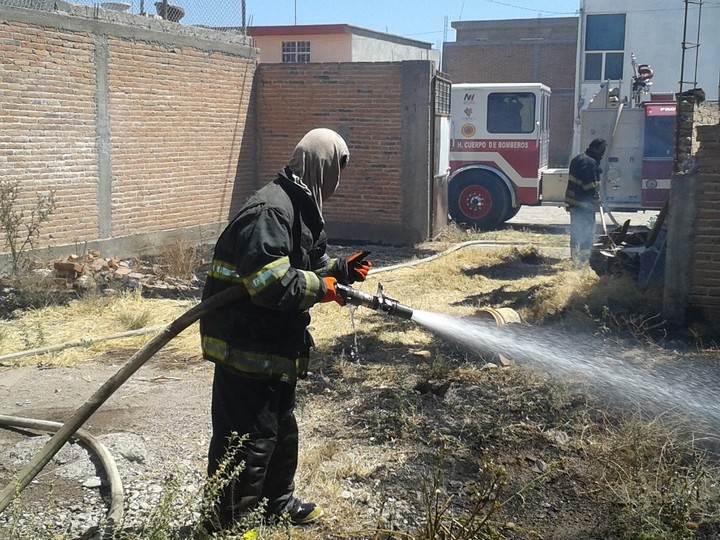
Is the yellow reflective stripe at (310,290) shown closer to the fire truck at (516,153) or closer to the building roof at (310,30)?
the fire truck at (516,153)

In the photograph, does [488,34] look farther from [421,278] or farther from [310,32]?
[421,278]

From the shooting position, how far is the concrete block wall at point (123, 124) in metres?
9.32

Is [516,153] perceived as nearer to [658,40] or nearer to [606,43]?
[606,43]

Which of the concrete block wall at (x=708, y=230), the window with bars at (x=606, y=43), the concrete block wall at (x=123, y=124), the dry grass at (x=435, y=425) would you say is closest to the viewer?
the dry grass at (x=435, y=425)

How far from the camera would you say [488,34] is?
34.7 meters

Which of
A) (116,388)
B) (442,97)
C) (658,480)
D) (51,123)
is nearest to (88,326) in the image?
(51,123)

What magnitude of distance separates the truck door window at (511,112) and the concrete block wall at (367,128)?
294 cm

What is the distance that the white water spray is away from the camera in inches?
197

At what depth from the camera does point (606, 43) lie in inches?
786

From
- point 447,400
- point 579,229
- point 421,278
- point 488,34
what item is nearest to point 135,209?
point 421,278

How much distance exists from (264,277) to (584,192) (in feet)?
27.4

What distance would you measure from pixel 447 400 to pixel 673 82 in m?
17.7

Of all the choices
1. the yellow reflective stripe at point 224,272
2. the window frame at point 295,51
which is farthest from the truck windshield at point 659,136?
the yellow reflective stripe at point 224,272

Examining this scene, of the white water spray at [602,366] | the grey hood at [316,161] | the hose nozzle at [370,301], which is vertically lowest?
the white water spray at [602,366]
